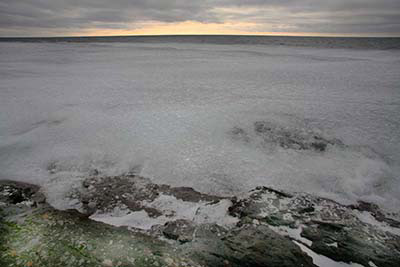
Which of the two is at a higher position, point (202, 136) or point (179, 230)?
point (202, 136)

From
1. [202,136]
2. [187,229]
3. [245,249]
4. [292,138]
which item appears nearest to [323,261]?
[245,249]

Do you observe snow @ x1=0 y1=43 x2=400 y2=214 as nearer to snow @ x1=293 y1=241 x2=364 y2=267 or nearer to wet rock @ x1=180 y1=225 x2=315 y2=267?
wet rock @ x1=180 y1=225 x2=315 y2=267

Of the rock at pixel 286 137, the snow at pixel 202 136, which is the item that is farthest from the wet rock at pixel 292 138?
the snow at pixel 202 136

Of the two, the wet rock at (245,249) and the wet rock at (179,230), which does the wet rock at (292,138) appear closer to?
the wet rock at (245,249)

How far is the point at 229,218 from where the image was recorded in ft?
9.24

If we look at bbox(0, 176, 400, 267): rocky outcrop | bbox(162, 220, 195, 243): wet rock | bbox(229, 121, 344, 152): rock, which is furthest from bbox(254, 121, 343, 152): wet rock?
bbox(162, 220, 195, 243): wet rock

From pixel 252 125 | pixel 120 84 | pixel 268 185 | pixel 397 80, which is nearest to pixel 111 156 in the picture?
pixel 268 185

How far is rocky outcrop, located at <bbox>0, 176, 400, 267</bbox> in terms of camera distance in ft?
7.09

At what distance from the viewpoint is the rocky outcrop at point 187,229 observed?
7.09ft

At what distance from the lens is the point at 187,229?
2596 mm

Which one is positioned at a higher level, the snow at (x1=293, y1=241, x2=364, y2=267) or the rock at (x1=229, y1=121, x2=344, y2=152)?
the rock at (x1=229, y1=121, x2=344, y2=152)

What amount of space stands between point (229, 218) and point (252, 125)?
9.82 ft

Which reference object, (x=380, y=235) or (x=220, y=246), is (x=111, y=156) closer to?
(x=220, y=246)

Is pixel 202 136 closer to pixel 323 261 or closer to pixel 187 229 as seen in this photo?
pixel 187 229
